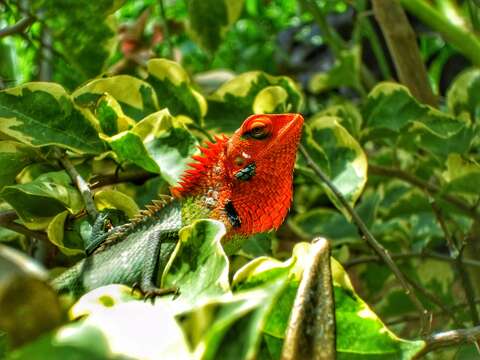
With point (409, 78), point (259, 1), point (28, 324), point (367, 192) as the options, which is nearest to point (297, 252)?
point (28, 324)

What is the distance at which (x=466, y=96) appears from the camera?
153 cm

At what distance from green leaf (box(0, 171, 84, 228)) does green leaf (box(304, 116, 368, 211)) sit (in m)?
0.39

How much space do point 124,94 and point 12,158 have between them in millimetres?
209

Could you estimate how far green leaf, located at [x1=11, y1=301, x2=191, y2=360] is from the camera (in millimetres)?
426

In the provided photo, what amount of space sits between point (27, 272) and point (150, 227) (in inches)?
27.5

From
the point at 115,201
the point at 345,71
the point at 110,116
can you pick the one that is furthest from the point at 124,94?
the point at 345,71

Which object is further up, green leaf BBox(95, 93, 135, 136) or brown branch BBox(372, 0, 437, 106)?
green leaf BBox(95, 93, 135, 136)

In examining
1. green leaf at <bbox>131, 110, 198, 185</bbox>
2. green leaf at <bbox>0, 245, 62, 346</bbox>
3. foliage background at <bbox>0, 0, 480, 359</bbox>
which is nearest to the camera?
green leaf at <bbox>0, 245, 62, 346</bbox>

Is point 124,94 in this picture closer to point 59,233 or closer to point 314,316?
point 59,233

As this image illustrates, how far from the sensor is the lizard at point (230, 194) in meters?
1.08

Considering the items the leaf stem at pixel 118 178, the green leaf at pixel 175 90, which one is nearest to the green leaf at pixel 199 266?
the leaf stem at pixel 118 178

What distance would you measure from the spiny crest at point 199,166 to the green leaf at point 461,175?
39 cm

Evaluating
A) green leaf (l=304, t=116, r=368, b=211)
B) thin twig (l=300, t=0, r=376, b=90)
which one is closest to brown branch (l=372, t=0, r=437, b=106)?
thin twig (l=300, t=0, r=376, b=90)

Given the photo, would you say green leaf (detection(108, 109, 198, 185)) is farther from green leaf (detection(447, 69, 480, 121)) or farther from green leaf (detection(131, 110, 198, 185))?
green leaf (detection(447, 69, 480, 121))
